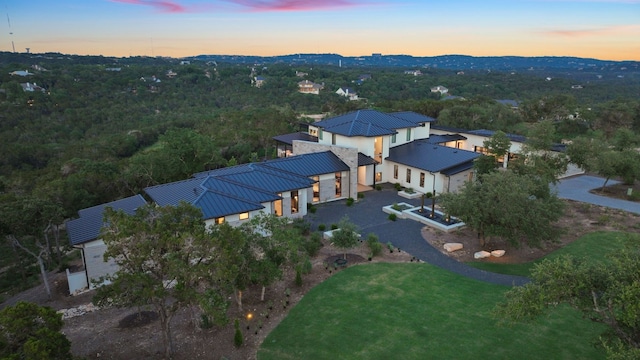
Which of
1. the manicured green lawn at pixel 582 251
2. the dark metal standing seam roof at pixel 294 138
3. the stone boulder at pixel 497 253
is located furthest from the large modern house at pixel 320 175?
the stone boulder at pixel 497 253

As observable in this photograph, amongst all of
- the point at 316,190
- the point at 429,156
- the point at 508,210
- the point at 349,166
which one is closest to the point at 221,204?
the point at 316,190

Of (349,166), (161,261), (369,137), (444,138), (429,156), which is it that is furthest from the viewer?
Result: (444,138)

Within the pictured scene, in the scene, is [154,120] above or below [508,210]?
below

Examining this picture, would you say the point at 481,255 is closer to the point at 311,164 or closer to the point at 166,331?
the point at 311,164

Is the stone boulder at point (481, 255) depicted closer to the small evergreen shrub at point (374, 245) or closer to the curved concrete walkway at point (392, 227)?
the curved concrete walkway at point (392, 227)

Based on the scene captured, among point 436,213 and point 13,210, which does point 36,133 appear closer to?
point 13,210

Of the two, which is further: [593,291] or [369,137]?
[369,137]

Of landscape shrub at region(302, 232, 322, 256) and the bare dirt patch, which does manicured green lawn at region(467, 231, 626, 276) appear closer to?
the bare dirt patch

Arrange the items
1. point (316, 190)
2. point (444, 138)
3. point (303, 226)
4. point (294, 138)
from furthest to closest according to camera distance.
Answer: point (294, 138), point (444, 138), point (316, 190), point (303, 226)
